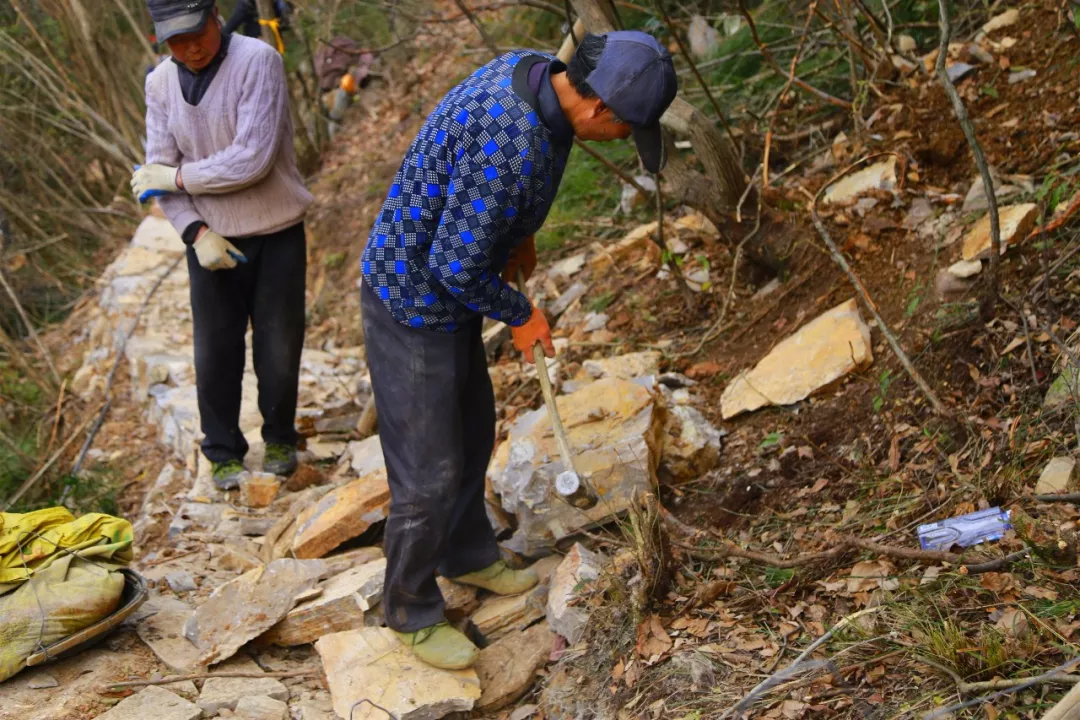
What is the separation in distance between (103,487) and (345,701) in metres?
2.98

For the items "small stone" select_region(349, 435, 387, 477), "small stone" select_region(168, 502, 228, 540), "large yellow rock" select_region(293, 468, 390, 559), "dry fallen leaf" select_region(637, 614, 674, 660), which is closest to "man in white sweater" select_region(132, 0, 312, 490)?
"small stone" select_region(168, 502, 228, 540)

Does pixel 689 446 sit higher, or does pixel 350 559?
pixel 350 559

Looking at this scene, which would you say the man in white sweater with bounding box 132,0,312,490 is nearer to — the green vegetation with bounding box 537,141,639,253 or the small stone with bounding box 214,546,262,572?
the small stone with bounding box 214,546,262,572

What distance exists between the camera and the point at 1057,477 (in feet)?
9.58

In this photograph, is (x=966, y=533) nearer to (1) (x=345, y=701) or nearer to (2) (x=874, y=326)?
(2) (x=874, y=326)

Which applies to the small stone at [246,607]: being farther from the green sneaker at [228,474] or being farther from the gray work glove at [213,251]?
the gray work glove at [213,251]

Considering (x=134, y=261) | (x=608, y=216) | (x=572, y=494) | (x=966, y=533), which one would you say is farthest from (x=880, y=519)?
(x=134, y=261)

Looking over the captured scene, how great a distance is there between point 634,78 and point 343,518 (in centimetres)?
235

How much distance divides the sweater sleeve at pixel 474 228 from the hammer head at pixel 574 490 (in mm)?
751

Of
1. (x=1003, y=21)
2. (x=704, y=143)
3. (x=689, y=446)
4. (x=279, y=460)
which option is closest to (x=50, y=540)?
(x=279, y=460)

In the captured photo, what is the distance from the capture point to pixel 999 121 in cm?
448

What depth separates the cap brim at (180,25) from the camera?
3859 millimetres

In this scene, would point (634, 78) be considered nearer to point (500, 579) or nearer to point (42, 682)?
point (500, 579)

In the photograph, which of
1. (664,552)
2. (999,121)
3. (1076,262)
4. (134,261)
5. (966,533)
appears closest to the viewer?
(966,533)
